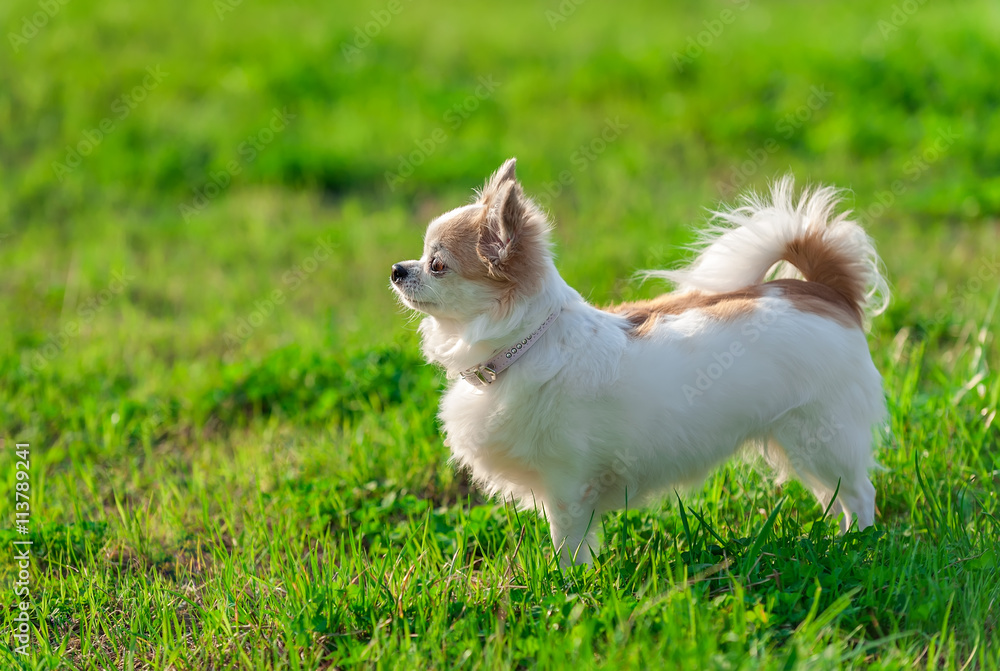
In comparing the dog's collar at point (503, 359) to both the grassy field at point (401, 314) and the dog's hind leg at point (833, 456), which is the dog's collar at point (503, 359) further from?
the dog's hind leg at point (833, 456)

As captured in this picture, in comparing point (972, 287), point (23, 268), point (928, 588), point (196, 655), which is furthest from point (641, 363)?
point (23, 268)

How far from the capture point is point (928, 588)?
2541mm

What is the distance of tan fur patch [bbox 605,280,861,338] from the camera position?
2850 millimetres

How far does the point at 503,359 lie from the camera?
2789 mm

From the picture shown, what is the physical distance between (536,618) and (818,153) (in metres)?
6.13

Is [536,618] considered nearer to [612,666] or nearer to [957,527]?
[612,666]
